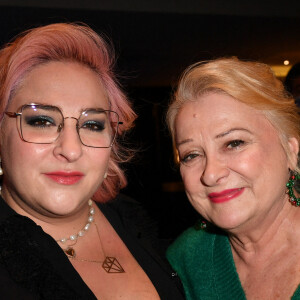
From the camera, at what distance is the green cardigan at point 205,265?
1882 millimetres

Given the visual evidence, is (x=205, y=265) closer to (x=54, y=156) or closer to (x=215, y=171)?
(x=215, y=171)

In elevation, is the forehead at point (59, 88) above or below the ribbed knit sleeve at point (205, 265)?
above

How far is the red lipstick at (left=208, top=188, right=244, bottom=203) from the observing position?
173 cm

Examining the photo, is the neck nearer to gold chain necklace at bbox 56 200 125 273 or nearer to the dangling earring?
gold chain necklace at bbox 56 200 125 273

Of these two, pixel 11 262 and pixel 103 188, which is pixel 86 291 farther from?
pixel 103 188

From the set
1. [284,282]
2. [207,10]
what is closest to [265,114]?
[284,282]

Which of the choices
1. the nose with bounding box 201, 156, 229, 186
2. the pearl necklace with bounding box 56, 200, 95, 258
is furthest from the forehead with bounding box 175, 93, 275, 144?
the pearl necklace with bounding box 56, 200, 95, 258

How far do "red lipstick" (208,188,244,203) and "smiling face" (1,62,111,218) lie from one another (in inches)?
20.3

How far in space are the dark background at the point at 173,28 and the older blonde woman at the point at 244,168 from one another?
8.11ft

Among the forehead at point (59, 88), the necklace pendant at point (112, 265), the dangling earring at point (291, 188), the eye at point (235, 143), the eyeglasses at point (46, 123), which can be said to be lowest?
the dangling earring at point (291, 188)

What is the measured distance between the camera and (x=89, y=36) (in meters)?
1.89

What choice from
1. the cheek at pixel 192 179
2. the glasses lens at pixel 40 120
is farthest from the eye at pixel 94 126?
the cheek at pixel 192 179

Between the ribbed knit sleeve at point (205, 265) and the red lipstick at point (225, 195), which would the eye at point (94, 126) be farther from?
the ribbed knit sleeve at point (205, 265)

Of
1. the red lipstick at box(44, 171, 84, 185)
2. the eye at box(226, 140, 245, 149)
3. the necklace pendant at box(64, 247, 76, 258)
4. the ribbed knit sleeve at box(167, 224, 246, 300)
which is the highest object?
the red lipstick at box(44, 171, 84, 185)
